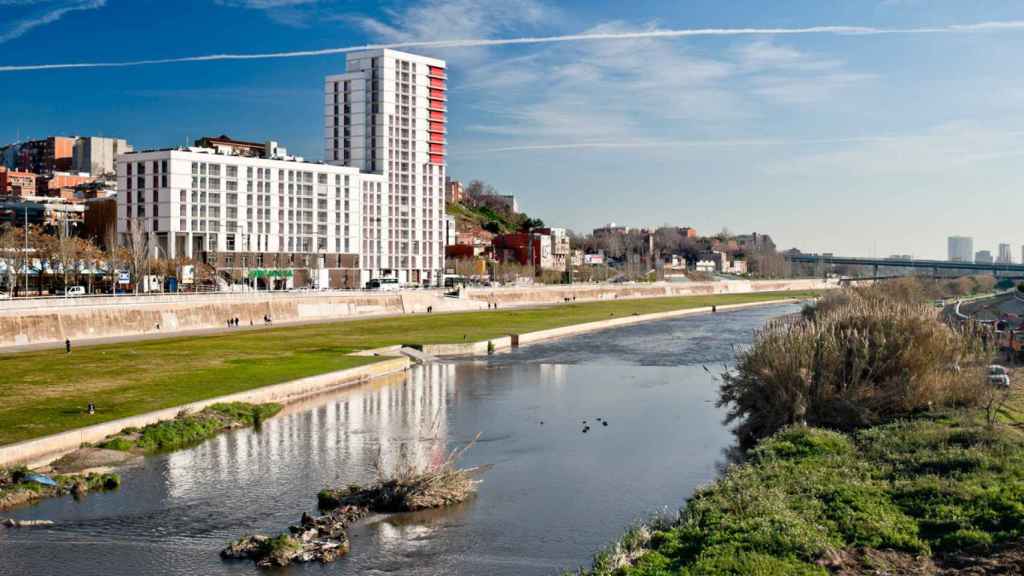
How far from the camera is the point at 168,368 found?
49938 millimetres

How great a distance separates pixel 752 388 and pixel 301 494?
17247 mm

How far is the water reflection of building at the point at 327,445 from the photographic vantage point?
96.0 ft

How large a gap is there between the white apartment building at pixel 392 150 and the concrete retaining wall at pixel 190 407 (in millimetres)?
97002

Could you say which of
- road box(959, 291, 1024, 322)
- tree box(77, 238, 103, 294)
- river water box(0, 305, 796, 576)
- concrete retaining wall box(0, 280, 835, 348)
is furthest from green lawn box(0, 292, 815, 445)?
road box(959, 291, 1024, 322)

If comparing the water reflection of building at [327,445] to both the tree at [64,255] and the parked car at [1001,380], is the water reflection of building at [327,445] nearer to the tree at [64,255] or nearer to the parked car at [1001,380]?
the parked car at [1001,380]

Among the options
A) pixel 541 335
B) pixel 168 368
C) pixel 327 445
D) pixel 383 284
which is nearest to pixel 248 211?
pixel 383 284

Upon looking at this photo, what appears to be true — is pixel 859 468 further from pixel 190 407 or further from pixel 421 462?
pixel 190 407

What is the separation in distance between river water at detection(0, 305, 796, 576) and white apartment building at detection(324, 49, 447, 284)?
343 ft

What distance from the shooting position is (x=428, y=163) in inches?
6491

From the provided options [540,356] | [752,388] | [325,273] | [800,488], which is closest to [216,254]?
[325,273]

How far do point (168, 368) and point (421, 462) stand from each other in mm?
25734

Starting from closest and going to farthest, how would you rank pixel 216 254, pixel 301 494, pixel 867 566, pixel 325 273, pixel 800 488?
1. pixel 867 566
2. pixel 800 488
3. pixel 301 494
4. pixel 216 254
5. pixel 325 273

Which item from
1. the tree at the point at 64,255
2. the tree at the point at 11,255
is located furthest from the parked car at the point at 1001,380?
the tree at the point at 64,255

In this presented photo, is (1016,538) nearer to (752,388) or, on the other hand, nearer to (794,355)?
(794,355)
